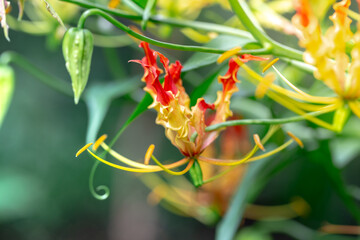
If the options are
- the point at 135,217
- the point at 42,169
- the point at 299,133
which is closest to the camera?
the point at 299,133

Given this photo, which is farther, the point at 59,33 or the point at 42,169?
the point at 42,169

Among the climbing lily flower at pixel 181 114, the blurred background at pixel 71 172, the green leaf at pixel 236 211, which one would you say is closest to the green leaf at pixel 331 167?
the green leaf at pixel 236 211

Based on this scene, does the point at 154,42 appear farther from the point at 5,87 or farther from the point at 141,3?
the point at 5,87

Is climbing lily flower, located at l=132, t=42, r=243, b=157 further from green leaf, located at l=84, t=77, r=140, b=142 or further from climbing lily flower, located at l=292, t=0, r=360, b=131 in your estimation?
green leaf, located at l=84, t=77, r=140, b=142

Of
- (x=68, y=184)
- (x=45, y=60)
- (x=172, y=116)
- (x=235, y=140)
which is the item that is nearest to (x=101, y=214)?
(x=68, y=184)

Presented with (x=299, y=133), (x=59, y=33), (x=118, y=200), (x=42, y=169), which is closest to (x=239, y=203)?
(x=299, y=133)

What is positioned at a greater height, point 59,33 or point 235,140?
point 59,33

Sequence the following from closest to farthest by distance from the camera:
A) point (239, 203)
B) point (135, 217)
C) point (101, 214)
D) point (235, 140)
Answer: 1. point (239, 203)
2. point (235, 140)
3. point (135, 217)
4. point (101, 214)

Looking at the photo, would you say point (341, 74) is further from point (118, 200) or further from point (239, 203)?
point (118, 200)

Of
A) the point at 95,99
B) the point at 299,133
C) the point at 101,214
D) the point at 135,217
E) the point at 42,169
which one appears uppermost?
the point at 95,99

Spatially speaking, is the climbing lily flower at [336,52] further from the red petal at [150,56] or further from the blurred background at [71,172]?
the blurred background at [71,172]
